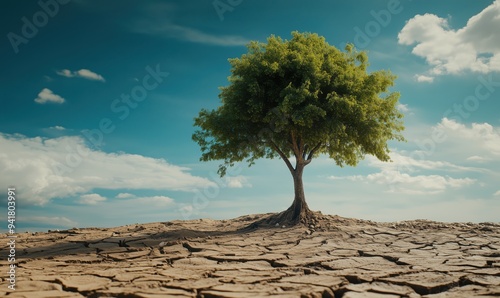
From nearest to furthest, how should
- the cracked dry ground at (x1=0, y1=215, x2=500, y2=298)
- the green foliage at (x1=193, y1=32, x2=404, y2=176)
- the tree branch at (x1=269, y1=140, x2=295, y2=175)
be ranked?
the cracked dry ground at (x1=0, y1=215, x2=500, y2=298) → the green foliage at (x1=193, y1=32, x2=404, y2=176) → the tree branch at (x1=269, y1=140, x2=295, y2=175)

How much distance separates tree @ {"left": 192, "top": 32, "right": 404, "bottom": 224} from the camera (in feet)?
41.7

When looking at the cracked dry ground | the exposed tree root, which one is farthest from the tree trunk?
the cracked dry ground

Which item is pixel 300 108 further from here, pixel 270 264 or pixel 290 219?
pixel 270 264

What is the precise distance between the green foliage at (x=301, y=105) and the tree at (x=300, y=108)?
0.10ft

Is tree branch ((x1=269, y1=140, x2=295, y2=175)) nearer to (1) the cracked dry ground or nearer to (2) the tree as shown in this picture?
(2) the tree

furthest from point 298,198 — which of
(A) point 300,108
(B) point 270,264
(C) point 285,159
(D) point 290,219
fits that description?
(B) point 270,264

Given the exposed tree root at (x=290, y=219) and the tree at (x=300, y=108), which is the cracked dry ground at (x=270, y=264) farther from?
the tree at (x=300, y=108)

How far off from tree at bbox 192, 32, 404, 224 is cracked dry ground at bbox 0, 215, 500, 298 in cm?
319

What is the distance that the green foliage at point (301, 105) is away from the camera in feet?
41.7

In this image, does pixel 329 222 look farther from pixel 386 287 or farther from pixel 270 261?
pixel 386 287

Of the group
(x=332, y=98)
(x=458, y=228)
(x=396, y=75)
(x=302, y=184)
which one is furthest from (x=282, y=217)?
(x=396, y=75)

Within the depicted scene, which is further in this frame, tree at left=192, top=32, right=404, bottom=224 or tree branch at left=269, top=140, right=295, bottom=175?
tree branch at left=269, top=140, right=295, bottom=175

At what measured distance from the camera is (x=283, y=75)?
13.0 meters

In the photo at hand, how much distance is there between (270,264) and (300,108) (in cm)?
683
